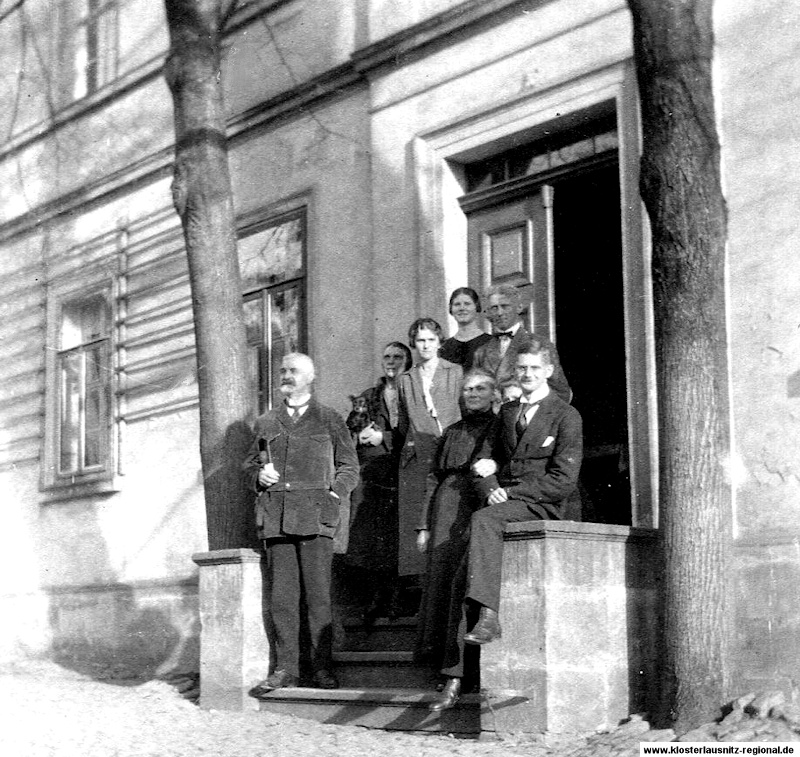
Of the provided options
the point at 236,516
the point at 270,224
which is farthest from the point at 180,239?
the point at 236,516

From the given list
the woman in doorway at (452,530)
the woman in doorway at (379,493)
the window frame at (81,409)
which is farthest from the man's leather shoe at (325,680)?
the window frame at (81,409)

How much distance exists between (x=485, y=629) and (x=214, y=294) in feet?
12.4

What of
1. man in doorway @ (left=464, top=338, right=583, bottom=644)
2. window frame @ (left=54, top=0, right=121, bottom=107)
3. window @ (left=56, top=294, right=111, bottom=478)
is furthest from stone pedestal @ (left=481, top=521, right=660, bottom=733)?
window frame @ (left=54, top=0, right=121, bottom=107)

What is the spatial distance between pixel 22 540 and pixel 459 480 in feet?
30.3

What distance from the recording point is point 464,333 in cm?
966

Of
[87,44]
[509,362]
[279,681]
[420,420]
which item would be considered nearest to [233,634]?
[279,681]

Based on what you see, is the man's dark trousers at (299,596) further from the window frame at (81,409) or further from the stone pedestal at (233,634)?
the window frame at (81,409)

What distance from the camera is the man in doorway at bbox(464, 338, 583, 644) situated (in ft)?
25.3

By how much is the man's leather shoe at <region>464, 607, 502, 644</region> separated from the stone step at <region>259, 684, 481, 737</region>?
0.40 meters

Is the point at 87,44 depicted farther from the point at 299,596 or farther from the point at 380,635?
the point at 380,635

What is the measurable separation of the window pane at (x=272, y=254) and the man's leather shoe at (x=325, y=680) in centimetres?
473

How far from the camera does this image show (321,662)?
29.6 feet

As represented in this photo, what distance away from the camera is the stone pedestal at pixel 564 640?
7582 mm

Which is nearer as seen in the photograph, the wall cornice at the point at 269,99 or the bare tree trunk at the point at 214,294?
the bare tree trunk at the point at 214,294
